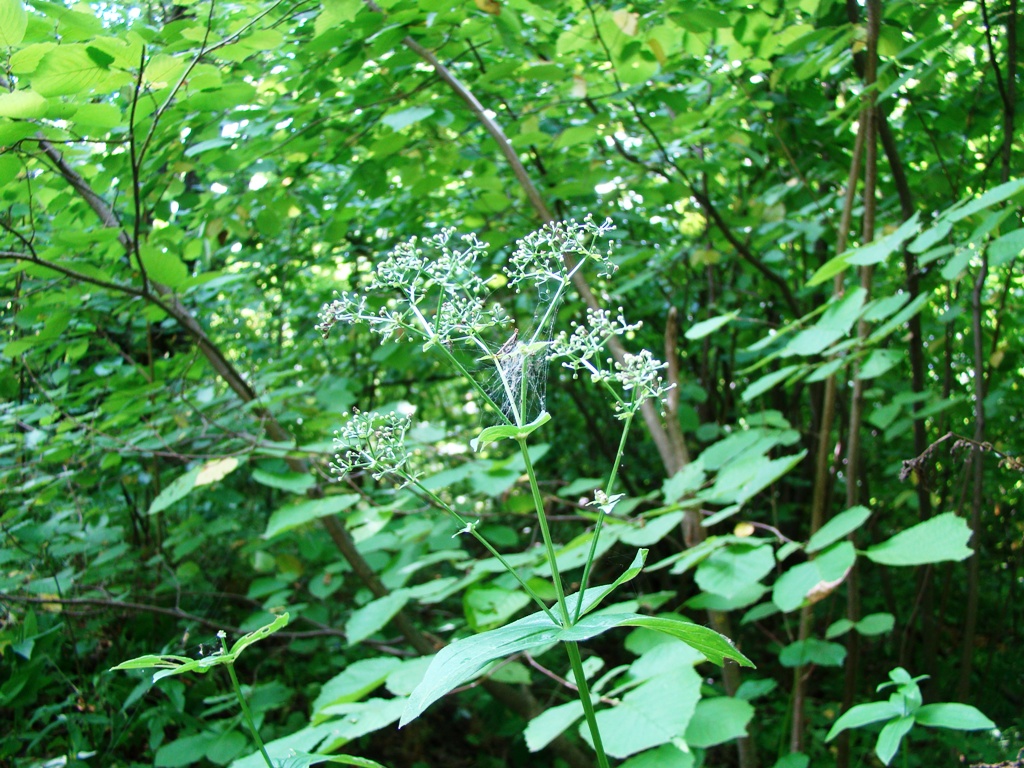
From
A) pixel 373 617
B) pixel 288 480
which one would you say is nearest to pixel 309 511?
pixel 288 480

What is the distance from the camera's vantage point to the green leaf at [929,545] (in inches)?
54.4

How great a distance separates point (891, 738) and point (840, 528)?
1.72 feet

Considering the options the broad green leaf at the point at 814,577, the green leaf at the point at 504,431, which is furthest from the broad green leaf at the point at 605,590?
the broad green leaf at the point at 814,577

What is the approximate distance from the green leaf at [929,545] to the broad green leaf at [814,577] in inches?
1.9

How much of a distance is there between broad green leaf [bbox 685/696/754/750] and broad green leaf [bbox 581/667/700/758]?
25 centimetres

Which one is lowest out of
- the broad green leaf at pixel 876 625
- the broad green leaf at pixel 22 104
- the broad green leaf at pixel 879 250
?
the broad green leaf at pixel 876 625

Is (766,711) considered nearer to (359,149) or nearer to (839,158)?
(839,158)

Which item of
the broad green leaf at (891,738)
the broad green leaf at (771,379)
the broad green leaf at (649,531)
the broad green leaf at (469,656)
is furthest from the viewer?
the broad green leaf at (771,379)

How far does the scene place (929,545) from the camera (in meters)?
1.45

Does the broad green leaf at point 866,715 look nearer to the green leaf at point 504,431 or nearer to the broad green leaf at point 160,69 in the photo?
the green leaf at point 504,431

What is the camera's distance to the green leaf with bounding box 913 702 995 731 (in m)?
1.16

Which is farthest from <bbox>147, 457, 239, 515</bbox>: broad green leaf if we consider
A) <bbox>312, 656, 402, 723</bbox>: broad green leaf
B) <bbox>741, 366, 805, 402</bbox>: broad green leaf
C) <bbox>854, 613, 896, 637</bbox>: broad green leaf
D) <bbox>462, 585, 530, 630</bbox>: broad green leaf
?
<bbox>854, 613, 896, 637</bbox>: broad green leaf

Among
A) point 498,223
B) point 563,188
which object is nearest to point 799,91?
point 563,188

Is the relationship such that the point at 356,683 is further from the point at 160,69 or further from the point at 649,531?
the point at 160,69
